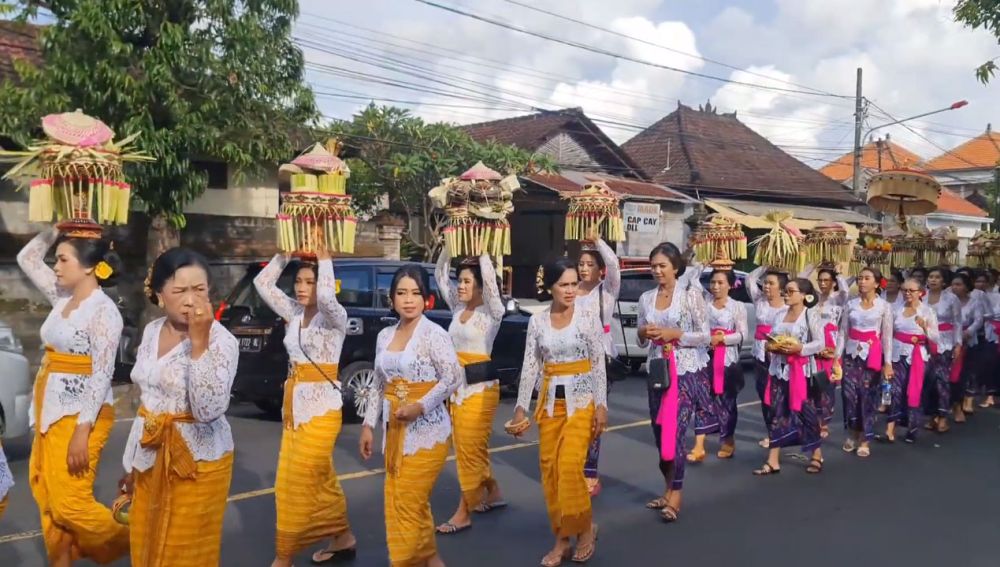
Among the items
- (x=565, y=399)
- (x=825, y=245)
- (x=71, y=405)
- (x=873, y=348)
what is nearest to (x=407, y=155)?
(x=825, y=245)

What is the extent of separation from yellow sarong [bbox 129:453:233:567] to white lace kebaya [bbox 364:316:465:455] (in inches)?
40.1

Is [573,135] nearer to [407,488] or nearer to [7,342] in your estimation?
[7,342]

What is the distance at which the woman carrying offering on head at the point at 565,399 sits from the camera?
5.01 m

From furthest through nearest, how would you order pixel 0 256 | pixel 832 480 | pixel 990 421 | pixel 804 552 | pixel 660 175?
1. pixel 660 175
2. pixel 0 256
3. pixel 990 421
4. pixel 832 480
5. pixel 804 552

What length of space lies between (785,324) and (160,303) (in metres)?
5.56

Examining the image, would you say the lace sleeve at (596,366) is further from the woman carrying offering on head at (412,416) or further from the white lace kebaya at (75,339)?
Result: the white lace kebaya at (75,339)

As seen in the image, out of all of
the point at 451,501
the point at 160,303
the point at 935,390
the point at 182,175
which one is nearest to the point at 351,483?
the point at 451,501

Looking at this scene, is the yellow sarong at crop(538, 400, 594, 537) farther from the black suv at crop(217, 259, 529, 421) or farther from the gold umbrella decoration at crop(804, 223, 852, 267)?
the gold umbrella decoration at crop(804, 223, 852, 267)

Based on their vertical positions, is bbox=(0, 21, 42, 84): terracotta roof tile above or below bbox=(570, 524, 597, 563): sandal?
above

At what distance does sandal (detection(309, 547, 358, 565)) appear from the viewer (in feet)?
16.6

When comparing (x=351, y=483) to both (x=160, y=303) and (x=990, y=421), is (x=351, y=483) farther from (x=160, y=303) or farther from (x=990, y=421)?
(x=990, y=421)

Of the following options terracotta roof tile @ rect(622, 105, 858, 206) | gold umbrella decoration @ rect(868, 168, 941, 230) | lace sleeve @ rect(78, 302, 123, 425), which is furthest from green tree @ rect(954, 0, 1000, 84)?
terracotta roof tile @ rect(622, 105, 858, 206)

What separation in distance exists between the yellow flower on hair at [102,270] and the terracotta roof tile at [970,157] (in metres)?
39.9

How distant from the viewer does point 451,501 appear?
253 inches
